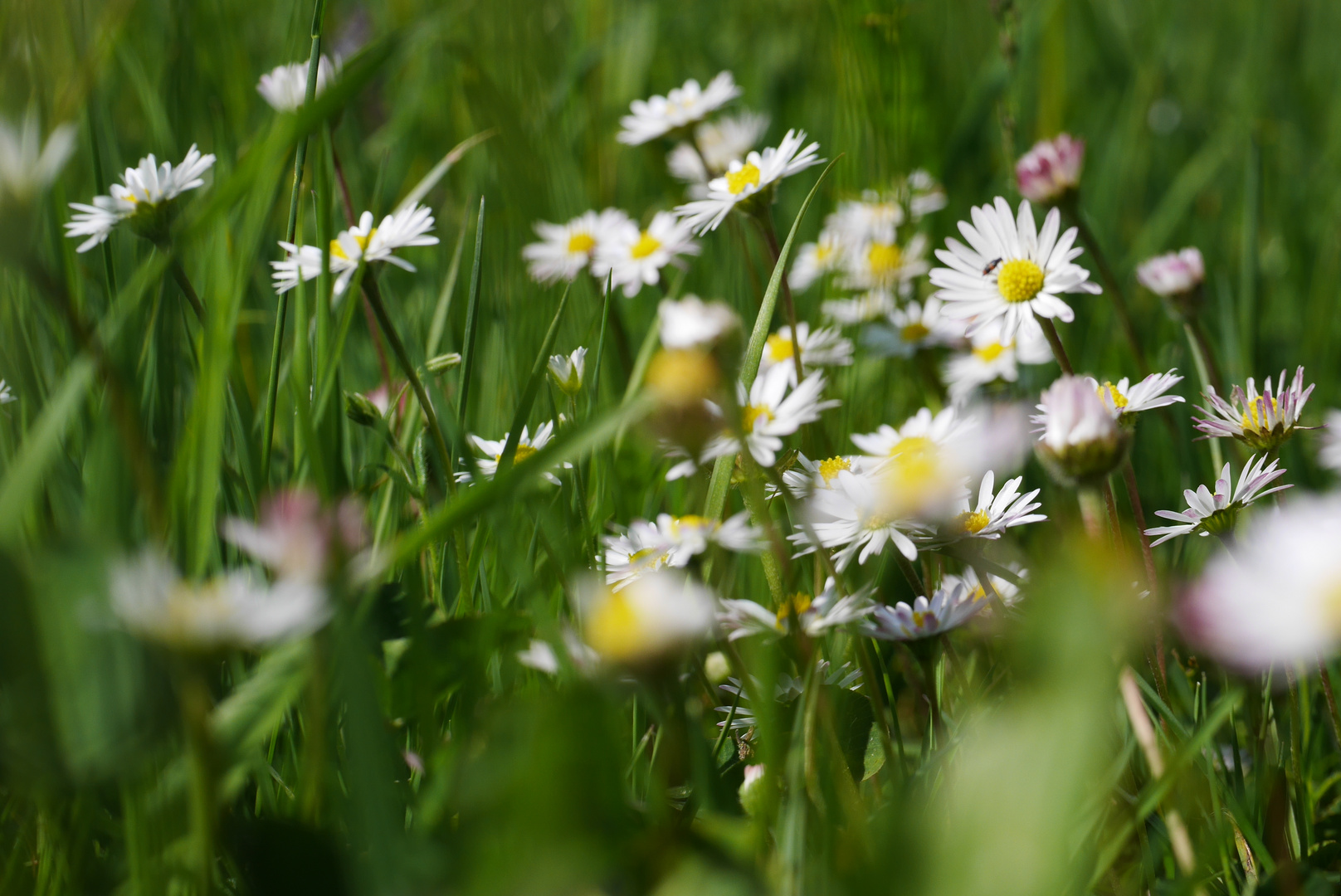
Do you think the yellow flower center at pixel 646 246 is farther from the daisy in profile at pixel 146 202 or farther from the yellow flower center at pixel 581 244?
the daisy in profile at pixel 146 202

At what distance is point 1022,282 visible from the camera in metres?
0.79

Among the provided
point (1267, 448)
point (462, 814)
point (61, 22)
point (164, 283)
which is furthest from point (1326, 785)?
point (61, 22)

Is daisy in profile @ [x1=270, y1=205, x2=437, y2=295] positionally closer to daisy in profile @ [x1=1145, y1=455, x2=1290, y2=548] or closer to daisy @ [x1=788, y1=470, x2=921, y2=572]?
daisy @ [x1=788, y1=470, x2=921, y2=572]

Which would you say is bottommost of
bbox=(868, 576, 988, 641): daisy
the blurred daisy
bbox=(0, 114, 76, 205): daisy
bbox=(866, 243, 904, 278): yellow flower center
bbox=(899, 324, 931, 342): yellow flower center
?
bbox=(899, 324, 931, 342): yellow flower center

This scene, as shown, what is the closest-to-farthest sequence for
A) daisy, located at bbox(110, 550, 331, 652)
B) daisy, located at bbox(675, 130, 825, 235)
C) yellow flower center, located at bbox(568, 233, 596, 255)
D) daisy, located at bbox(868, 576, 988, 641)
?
daisy, located at bbox(110, 550, 331, 652)
daisy, located at bbox(868, 576, 988, 641)
daisy, located at bbox(675, 130, 825, 235)
yellow flower center, located at bbox(568, 233, 596, 255)

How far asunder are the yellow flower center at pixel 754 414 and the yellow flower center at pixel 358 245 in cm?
31

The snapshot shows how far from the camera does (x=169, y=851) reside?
1.39 ft

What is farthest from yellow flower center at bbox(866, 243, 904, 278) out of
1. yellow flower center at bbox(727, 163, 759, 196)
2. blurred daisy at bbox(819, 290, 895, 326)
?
yellow flower center at bbox(727, 163, 759, 196)

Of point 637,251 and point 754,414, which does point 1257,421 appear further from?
point 637,251

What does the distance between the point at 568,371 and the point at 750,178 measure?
261 mm

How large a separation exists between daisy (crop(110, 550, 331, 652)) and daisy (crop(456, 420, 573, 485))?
35cm

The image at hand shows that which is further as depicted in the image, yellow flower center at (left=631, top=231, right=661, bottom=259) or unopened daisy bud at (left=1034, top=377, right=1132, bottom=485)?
yellow flower center at (left=631, top=231, right=661, bottom=259)

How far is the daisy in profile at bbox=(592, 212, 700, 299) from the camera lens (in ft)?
3.50

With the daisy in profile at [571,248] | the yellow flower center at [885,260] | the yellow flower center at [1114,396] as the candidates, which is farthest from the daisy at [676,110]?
the yellow flower center at [1114,396]
